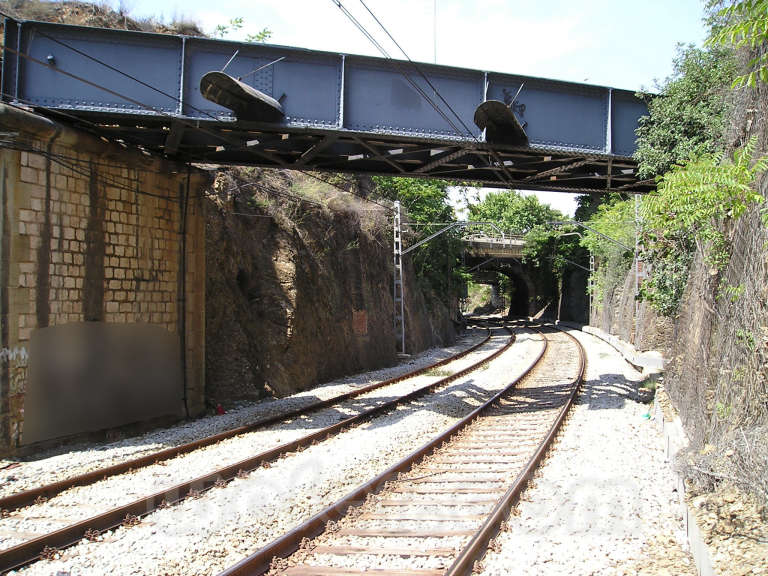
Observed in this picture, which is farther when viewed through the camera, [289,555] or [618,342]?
[618,342]

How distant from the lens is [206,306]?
13.1m

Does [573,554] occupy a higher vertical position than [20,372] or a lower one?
lower

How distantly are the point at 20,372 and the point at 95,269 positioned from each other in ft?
7.17

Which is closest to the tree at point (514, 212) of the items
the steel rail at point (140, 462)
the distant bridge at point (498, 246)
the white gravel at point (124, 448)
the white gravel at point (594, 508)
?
the distant bridge at point (498, 246)

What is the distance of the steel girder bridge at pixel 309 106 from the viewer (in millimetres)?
9656

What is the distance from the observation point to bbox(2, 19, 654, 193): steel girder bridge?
966 centimetres

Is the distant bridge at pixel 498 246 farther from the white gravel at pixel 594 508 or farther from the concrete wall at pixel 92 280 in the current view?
the white gravel at pixel 594 508

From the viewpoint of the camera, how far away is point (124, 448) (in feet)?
28.9

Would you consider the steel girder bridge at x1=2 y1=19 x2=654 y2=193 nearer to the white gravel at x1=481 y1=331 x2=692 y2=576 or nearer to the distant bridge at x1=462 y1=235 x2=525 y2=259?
the white gravel at x1=481 y1=331 x2=692 y2=576

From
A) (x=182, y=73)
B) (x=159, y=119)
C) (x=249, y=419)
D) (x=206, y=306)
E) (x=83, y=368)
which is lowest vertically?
(x=249, y=419)

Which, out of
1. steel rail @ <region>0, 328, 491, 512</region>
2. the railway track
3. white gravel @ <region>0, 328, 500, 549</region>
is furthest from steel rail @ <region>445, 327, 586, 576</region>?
steel rail @ <region>0, 328, 491, 512</region>

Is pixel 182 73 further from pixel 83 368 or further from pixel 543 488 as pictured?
pixel 543 488

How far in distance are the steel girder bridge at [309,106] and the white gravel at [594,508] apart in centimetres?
593

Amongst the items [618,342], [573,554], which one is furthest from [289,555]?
[618,342]
